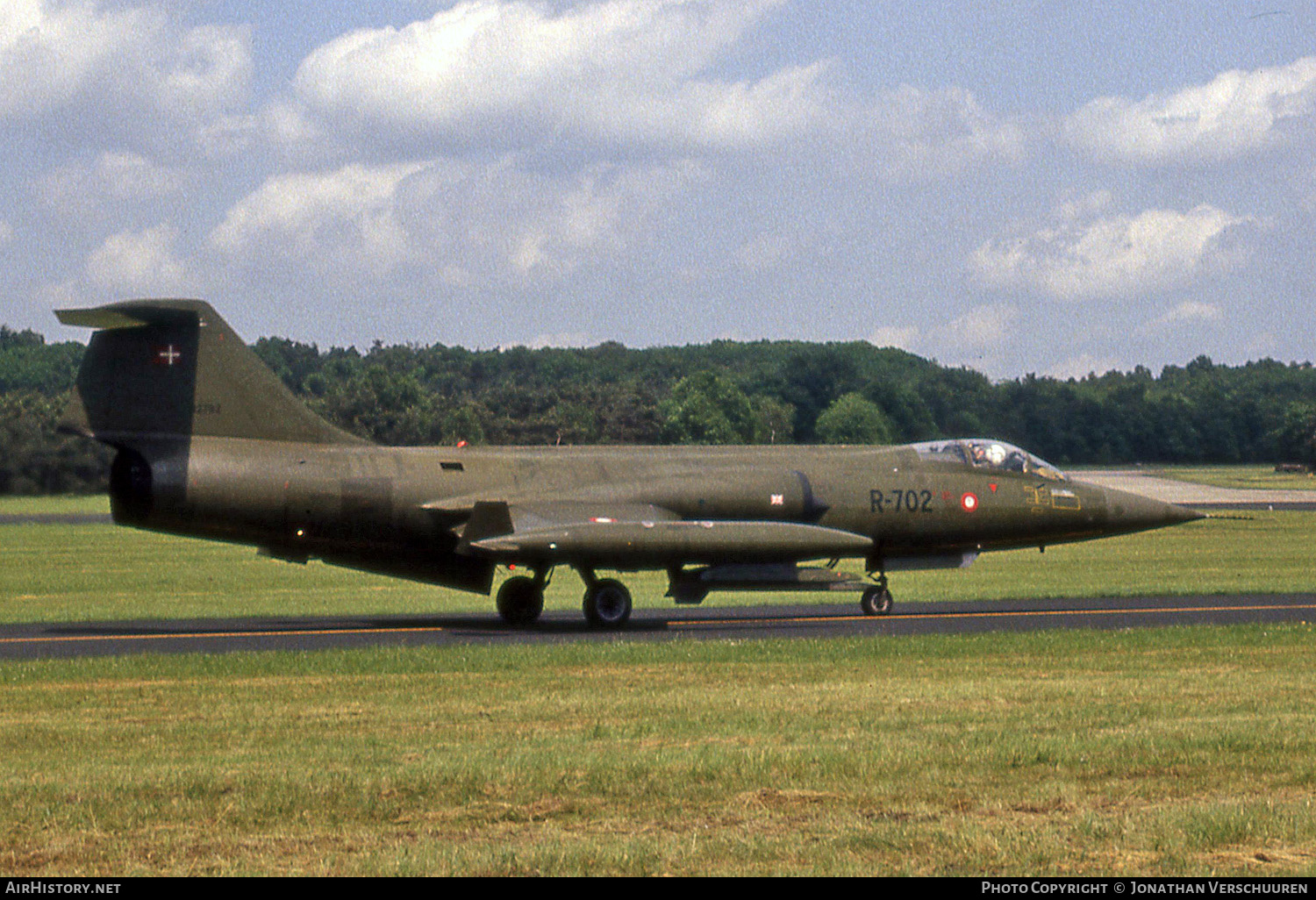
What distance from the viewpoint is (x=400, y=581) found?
41844 mm

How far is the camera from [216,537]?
25.2m

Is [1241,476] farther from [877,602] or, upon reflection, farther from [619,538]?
[619,538]

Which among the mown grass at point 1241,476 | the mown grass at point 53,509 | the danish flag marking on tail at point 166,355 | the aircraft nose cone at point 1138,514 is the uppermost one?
the mown grass at point 1241,476

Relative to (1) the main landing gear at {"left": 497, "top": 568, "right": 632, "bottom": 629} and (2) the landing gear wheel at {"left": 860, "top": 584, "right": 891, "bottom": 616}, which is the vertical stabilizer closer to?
(1) the main landing gear at {"left": 497, "top": 568, "right": 632, "bottom": 629}

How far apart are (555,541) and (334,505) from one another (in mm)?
3586

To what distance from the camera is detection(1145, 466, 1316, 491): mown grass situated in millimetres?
124375

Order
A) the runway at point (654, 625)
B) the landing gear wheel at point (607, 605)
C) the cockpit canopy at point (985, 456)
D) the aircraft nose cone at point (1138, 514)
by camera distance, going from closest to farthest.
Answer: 1. the runway at point (654, 625)
2. the landing gear wheel at point (607, 605)
3. the cockpit canopy at point (985, 456)
4. the aircraft nose cone at point (1138, 514)

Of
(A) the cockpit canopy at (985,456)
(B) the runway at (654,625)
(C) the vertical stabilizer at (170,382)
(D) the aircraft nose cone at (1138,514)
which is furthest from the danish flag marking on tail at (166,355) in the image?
(D) the aircraft nose cone at (1138,514)

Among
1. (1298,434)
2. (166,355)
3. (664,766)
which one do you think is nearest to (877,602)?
(166,355)

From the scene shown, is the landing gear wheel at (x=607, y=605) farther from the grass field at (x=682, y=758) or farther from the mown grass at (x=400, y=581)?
the mown grass at (x=400, y=581)

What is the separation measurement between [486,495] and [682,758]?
14532mm

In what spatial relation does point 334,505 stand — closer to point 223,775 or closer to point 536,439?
point 223,775

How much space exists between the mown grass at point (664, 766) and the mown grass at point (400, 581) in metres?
10.8

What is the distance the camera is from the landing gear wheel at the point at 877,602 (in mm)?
27766
